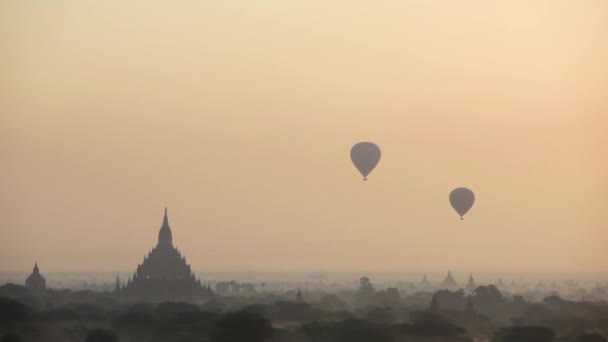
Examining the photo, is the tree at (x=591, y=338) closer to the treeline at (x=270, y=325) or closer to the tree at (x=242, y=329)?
the treeline at (x=270, y=325)

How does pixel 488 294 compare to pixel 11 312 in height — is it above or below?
above

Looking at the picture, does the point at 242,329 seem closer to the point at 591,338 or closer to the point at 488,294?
the point at 591,338

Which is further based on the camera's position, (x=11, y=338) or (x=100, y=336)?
(x=100, y=336)

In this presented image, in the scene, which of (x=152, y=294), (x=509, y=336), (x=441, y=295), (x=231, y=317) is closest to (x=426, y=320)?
(x=509, y=336)

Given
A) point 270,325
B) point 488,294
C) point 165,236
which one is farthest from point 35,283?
point 270,325

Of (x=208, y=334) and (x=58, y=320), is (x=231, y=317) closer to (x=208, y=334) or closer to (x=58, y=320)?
(x=208, y=334)

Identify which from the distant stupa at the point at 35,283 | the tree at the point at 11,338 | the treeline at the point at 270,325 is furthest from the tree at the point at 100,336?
the distant stupa at the point at 35,283
